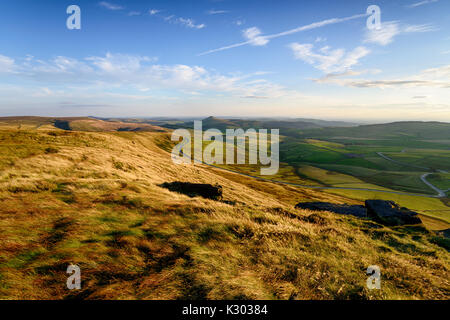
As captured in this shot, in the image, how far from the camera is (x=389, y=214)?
19.4 m

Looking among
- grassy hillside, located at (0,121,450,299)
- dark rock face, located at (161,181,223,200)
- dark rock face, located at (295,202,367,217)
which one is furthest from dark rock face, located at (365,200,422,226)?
dark rock face, located at (161,181,223,200)

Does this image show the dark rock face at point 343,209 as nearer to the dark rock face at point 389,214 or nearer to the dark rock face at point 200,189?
the dark rock face at point 389,214

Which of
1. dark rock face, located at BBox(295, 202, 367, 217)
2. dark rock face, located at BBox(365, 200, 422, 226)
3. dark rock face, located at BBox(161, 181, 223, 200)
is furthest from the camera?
dark rock face, located at BBox(161, 181, 223, 200)

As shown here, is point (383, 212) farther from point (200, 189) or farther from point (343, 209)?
point (200, 189)

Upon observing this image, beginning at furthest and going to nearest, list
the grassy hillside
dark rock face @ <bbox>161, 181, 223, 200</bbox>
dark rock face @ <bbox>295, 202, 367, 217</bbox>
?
1. dark rock face @ <bbox>161, 181, 223, 200</bbox>
2. dark rock face @ <bbox>295, 202, 367, 217</bbox>
3. the grassy hillside

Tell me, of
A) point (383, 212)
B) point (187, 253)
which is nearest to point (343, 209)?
point (383, 212)

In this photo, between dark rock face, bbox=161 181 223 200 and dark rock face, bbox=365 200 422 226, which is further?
dark rock face, bbox=161 181 223 200

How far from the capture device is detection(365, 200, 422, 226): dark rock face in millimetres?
17859

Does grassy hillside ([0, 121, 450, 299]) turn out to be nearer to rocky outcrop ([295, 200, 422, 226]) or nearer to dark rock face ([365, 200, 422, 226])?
dark rock face ([365, 200, 422, 226])

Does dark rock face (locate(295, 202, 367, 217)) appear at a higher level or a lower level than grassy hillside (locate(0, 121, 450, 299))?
lower

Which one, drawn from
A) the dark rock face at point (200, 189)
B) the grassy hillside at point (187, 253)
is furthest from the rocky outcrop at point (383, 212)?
the dark rock face at point (200, 189)

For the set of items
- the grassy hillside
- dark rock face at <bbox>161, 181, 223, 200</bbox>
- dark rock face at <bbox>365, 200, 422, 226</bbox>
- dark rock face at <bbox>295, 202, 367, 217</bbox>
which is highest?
the grassy hillside
